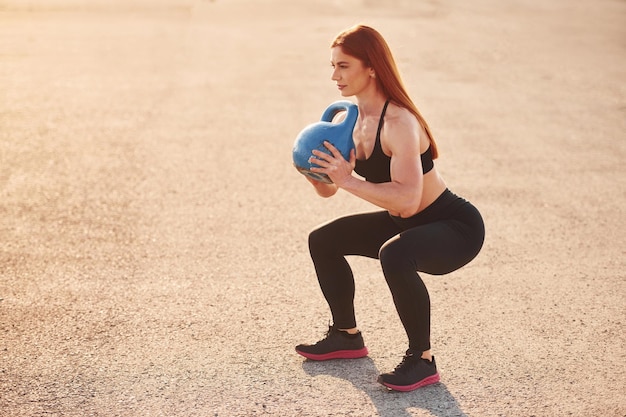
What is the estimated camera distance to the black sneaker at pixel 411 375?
449cm

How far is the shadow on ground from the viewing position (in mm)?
4336

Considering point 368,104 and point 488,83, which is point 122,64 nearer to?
point 488,83

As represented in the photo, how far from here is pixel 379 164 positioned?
4.47 metres

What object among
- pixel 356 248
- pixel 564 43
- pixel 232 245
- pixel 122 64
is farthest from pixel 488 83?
pixel 356 248

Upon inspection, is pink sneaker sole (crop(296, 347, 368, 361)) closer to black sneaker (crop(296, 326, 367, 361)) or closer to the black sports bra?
black sneaker (crop(296, 326, 367, 361))

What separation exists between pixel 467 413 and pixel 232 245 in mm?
2930

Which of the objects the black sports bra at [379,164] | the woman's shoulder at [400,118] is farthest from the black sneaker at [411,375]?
the woman's shoulder at [400,118]

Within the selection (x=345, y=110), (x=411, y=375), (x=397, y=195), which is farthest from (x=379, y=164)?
(x=411, y=375)

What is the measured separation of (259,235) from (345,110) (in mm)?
2516

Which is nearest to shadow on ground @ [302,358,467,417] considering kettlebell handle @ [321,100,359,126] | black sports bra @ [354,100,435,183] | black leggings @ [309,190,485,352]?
black leggings @ [309,190,485,352]

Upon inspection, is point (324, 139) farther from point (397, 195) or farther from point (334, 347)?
point (334, 347)

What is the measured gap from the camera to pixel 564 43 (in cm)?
1577

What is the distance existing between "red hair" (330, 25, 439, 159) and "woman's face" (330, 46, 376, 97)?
0.02m

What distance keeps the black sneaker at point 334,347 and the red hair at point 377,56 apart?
1232 mm
